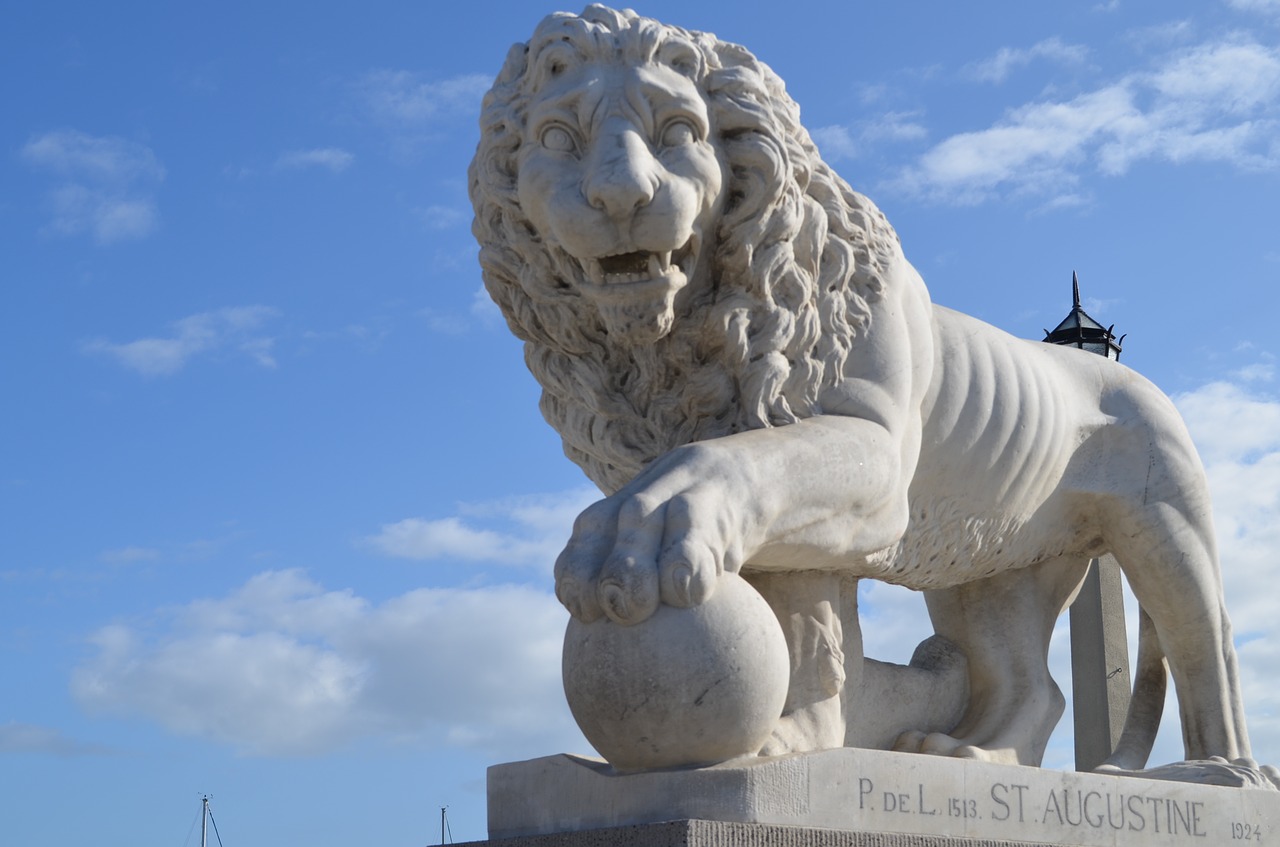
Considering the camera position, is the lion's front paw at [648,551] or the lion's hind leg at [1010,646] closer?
the lion's front paw at [648,551]

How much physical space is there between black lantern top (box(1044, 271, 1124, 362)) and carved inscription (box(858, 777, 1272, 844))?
5.19 m

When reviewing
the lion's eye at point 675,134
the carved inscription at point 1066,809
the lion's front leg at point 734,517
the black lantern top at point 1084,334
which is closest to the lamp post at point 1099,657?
the black lantern top at point 1084,334

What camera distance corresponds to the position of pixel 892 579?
6.05m

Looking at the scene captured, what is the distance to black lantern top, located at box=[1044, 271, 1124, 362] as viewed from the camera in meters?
10.7

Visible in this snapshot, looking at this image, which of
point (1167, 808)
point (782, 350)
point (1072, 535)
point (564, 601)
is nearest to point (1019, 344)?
point (1072, 535)

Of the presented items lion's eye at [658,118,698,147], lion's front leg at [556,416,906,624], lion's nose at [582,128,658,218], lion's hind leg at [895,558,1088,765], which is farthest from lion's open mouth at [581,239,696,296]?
lion's hind leg at [895,558,1088,765]

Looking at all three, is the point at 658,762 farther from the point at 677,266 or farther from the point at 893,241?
the point at 893,241

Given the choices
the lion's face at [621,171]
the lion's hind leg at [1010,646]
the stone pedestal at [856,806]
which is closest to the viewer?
the stone pedestal at [856,806]

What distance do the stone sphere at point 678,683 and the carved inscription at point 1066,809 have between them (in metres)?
0.50

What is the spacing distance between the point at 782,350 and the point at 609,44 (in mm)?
1077

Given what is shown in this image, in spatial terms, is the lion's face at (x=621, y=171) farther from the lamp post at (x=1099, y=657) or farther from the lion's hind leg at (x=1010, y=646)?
the lamp post at (x=1099, y=657)

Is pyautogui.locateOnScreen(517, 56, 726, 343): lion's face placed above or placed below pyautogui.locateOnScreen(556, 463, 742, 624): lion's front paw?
above

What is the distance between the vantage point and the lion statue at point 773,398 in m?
5.00

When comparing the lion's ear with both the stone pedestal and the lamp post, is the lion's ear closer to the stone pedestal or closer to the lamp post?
the stone pedestal
